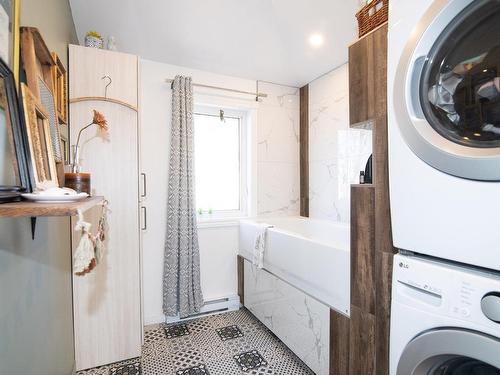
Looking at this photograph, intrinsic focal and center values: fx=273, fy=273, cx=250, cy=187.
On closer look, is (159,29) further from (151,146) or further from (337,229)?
(337,229)

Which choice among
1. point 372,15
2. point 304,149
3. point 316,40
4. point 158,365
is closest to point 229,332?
point 158,365

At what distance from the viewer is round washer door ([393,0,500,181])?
672 millimetres

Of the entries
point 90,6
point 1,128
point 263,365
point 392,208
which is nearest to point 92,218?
point 1,128

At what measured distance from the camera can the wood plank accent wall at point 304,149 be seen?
2961 mm

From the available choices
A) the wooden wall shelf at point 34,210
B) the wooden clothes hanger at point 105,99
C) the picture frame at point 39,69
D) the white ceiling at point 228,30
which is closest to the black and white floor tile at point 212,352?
the picture frame at point 39,69

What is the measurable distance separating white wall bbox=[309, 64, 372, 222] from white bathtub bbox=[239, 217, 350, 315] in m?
0.22

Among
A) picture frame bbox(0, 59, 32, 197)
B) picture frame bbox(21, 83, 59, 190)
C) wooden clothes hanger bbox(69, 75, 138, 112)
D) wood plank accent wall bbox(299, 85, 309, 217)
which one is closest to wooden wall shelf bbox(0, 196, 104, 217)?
picture frame bbox(0, 59, 32, 197)

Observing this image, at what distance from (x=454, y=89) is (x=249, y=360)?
196 cm

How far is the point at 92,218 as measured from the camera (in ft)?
6.00

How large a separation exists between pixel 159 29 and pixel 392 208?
2.01m

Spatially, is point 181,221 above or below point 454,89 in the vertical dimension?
below

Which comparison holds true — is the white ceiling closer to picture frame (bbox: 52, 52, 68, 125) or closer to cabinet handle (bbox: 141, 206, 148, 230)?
picture frame (bbox: 52, 52, 68, 125)

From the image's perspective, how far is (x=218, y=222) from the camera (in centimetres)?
268

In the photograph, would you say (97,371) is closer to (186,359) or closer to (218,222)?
(186,359)
